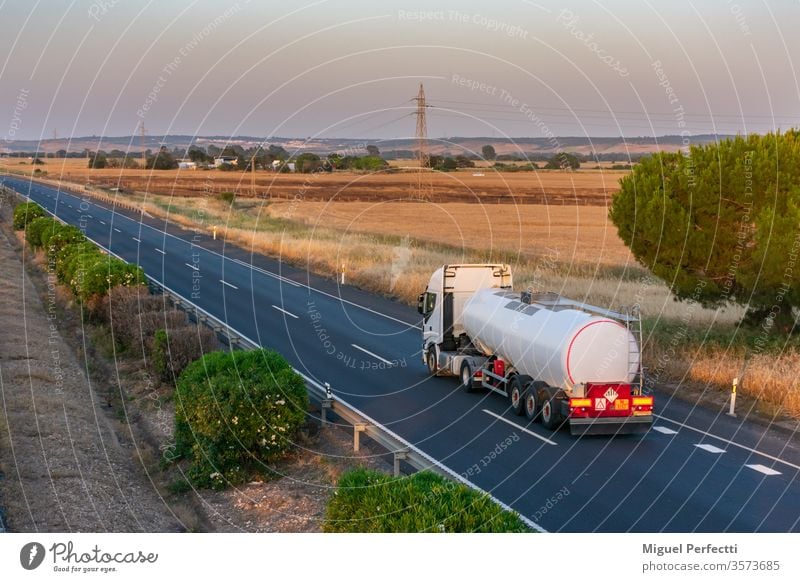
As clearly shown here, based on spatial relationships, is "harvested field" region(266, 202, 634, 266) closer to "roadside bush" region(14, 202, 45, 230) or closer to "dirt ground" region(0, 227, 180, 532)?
"roadside bush" region(14, 202, 45, 230)

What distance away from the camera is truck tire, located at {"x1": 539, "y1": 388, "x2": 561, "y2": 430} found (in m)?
17.5

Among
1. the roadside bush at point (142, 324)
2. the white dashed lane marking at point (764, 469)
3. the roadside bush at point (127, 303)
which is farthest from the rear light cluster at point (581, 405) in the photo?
the roadside bush at point (127, 303)

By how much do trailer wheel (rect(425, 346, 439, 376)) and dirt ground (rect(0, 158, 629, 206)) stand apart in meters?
60.4

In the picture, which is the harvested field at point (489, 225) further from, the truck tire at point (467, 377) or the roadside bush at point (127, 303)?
the truck tire at point (467, 377)

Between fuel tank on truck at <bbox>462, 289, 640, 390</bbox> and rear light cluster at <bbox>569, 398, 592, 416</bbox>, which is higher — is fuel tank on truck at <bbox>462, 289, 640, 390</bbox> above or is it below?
above

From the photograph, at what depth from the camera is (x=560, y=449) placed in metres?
16.7

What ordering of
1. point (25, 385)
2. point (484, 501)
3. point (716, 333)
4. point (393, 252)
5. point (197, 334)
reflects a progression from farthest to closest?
point (393, 252), point (716, 333), point (197, 334), point (25, 385), point (484, 501)

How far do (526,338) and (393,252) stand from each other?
98.2 feet

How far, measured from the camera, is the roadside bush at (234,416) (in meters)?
14.9

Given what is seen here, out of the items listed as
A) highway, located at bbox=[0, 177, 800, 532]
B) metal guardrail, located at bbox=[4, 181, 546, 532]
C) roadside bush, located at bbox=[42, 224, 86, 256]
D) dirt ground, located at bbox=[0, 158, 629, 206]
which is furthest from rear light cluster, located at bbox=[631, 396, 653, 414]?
dirt ground, located at bbox=[0, 158, 629, 206]

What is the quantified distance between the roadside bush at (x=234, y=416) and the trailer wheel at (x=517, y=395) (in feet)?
16.4
